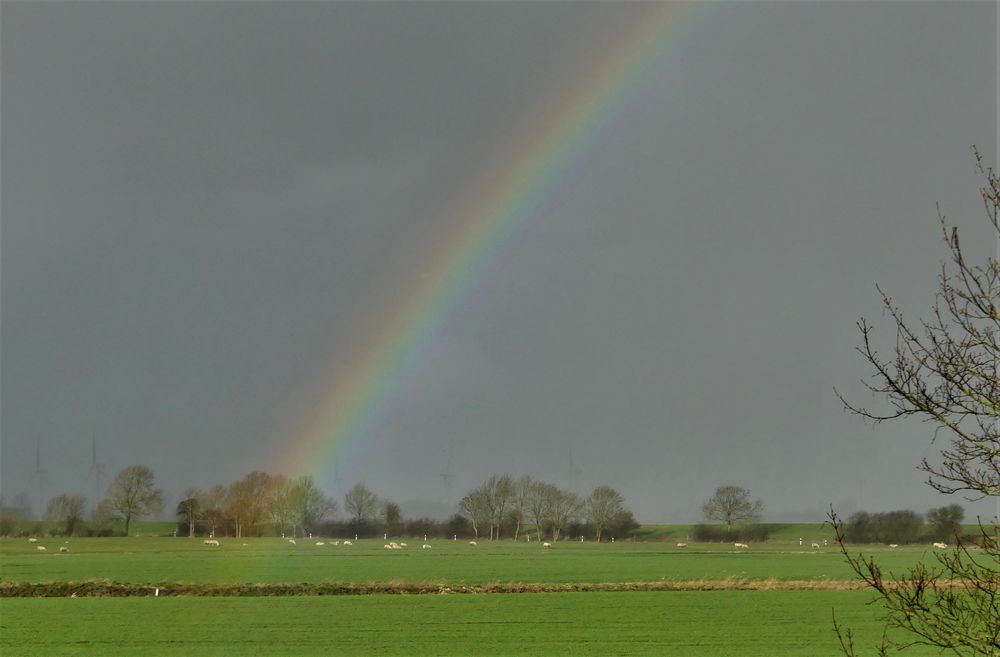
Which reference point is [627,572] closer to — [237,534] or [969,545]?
[969,545]

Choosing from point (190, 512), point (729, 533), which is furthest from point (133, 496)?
point (729, 533)

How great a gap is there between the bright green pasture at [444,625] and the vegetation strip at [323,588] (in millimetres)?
3475

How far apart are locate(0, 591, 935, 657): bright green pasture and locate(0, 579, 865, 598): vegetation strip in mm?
3475

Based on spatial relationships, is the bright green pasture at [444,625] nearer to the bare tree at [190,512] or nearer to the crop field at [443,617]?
the crop field at [443,617]

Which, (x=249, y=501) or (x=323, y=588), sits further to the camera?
(x=249, y=501)

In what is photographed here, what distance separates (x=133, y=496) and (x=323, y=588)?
142607 mm

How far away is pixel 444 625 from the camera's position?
35.6 m

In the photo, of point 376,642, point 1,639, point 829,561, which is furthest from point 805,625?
point 829,561

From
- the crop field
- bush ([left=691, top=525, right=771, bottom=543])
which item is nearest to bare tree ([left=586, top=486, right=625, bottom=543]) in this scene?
bush ([left=691, top=525, right=771, bottom=543])

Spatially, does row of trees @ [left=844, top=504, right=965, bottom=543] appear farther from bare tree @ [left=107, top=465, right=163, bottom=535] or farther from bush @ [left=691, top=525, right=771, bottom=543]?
bare tree @ [left=107, top=465, right=163, bottom=535]

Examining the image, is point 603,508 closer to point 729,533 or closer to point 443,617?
point 729,533

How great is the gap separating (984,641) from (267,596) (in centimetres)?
5072

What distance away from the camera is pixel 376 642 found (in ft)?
100

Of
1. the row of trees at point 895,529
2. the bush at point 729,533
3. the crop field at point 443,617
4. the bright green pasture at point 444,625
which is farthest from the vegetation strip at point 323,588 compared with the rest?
the bush at point 729,533
